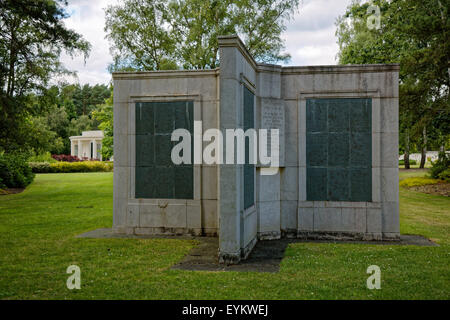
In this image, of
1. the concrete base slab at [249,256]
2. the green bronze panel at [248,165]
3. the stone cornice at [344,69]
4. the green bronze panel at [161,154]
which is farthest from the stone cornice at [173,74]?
the concrete base slab at [249,256]

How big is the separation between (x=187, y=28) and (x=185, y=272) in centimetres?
2198

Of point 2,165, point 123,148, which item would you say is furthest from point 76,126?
point 123,148

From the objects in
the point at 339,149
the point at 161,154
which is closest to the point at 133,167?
the point at 161,154

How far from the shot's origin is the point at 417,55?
63.9ft

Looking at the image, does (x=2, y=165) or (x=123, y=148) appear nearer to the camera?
(x=123, y=148)

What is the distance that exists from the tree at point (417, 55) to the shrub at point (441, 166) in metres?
1.69

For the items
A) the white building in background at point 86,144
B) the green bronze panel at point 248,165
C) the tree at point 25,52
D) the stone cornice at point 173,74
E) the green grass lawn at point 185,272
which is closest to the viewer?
the green grass lawn at point 185,272

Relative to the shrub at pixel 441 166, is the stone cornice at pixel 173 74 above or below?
above

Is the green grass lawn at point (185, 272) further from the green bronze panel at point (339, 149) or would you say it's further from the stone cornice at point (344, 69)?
the stone cornice at point (344, 69)

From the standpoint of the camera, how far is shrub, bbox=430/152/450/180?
2458 cm

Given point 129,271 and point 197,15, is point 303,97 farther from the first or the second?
point 197,15

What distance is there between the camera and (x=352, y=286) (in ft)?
19.9

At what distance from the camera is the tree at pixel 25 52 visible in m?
16.0

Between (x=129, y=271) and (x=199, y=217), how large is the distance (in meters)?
3.75
